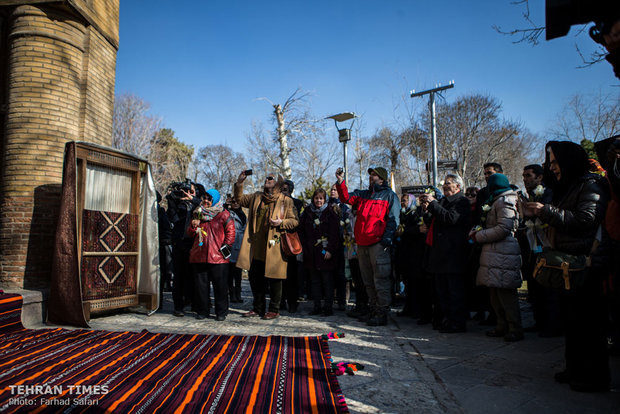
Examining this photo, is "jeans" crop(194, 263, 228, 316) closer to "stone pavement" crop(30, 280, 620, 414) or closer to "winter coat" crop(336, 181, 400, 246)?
"stone pavement" crop(30, 280, 620, 414)

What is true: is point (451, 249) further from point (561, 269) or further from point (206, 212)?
point (206, 212)

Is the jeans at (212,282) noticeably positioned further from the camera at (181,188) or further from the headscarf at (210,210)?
the camera at (181,188)

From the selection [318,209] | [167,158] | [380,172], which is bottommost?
[318,209]

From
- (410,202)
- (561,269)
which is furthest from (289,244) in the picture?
(561,269)

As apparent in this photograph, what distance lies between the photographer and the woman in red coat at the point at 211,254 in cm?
603

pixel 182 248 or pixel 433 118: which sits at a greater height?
pixel 433 118

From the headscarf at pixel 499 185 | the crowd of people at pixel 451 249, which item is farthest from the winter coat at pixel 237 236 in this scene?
the headscarf at pixel 499 185

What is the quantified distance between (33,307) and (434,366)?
5.66 meters

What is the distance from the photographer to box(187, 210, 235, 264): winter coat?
6.00m

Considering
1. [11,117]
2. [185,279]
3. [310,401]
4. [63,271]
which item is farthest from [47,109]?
[310,401]

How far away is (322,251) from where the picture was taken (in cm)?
662

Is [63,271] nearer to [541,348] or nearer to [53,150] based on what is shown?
[53,150]

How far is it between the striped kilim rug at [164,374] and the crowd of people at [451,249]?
177cm

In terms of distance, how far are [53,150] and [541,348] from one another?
313 inches
